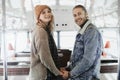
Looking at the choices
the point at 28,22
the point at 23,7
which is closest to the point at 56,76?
the point at 28,22

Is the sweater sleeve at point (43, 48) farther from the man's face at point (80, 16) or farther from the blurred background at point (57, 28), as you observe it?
the blurred background at point (57, 28)

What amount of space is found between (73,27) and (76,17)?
1.73 ft

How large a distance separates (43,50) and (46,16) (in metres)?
0.37

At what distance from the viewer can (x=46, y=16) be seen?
8.13 ft

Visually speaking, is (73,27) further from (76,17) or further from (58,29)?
(76,17)

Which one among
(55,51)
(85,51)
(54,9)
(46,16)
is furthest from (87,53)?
(54,9)

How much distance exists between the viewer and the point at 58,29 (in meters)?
3.12

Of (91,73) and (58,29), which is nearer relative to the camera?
(91,73)

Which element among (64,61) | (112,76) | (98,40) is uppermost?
(98,40)

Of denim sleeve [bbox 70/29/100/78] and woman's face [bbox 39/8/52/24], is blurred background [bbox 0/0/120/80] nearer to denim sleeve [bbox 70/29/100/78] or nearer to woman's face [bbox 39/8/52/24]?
woman's face [bbox 39/8/52/24]

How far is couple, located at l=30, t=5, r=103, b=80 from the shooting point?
237cm

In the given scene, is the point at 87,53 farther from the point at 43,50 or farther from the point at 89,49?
the point at 43,50

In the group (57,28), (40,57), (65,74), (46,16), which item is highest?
(46,16)

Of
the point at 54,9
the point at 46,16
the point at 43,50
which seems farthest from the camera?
the point at 54,9
